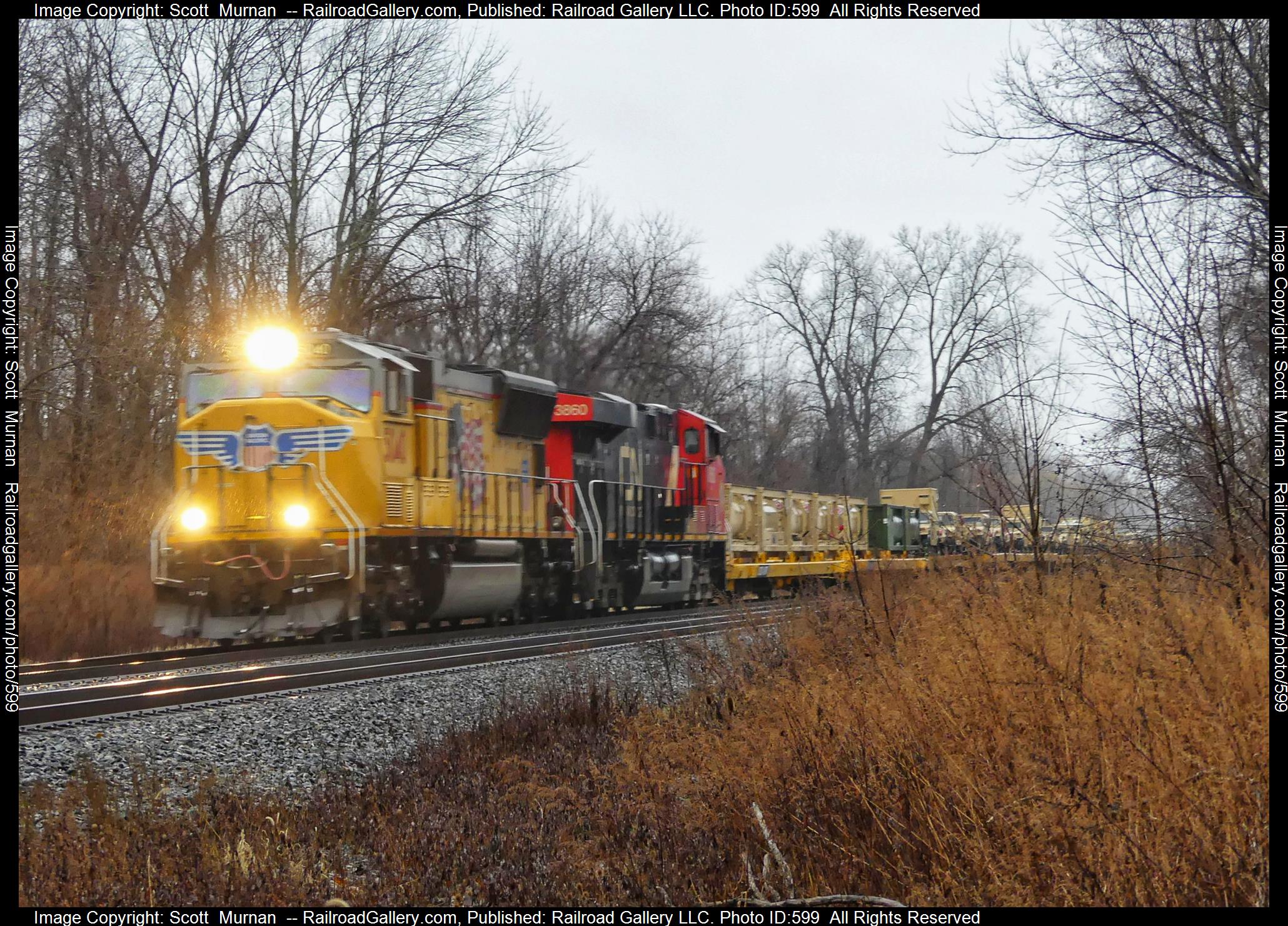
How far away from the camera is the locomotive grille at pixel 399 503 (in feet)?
41.9

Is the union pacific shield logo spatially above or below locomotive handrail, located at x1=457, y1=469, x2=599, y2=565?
above

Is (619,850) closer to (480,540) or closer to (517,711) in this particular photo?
(517,711)

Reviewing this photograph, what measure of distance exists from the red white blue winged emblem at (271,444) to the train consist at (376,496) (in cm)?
2

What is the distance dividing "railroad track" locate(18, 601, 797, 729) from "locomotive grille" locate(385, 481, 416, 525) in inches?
56.9

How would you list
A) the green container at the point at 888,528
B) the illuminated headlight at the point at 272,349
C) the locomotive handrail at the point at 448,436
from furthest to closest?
the green container at the point at 888,528, the locomotive handrail at the point at 448,436, the illuminated headlight at the point at 272,349

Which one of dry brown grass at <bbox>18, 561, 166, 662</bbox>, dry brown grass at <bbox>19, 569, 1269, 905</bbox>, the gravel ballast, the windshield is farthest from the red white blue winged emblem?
dry brown grass at <bbox>19, 569, 1269, 905</bbox>

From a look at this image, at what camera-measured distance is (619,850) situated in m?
5.96

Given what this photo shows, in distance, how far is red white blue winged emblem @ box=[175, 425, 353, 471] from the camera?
498 inches

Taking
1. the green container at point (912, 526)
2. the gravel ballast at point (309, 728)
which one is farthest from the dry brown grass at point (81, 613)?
the green container at point (912, 526)

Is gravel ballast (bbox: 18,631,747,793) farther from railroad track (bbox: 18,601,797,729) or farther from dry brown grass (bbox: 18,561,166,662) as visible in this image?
dry brown grass (bbox: 18,561,166,662)

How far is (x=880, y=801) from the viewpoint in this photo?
5.79 metres

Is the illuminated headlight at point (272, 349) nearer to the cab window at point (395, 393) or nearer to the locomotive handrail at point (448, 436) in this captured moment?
the cab window at point (395, 393)

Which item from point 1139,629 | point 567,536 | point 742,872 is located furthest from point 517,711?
point 567,536

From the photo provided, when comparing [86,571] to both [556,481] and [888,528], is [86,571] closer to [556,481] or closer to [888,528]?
[556,481]
